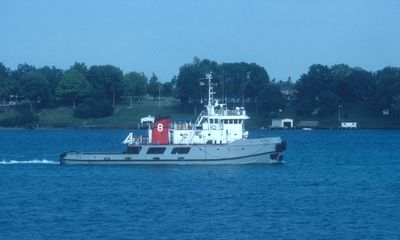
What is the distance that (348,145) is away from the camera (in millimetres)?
125688

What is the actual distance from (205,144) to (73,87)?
360 ft

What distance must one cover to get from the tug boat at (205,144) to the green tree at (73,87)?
106543 mm

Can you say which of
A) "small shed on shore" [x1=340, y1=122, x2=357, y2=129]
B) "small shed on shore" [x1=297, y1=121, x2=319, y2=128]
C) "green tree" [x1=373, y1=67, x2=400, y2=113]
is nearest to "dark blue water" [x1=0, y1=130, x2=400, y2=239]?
"green tree" [x1=373, y1=67, x2=400, y2=113]

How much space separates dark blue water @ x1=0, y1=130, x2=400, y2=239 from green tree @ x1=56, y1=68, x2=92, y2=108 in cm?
9394

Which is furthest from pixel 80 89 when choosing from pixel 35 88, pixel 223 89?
pixel 223 89

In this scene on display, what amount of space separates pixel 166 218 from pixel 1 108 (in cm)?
14533

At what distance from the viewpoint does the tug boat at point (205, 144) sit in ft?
254

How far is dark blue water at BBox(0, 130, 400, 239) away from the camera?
47.7 m

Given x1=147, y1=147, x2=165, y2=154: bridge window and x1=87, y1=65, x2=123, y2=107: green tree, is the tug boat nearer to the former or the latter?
x1=147, y1=147, x2=165, y2=154: bridge window

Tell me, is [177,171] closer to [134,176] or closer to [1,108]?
[134,176]

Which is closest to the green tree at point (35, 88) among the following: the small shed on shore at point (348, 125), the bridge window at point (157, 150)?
the small shed on shore at point (348, 125)

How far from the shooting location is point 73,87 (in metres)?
185

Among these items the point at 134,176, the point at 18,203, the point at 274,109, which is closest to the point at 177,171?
the point at 134,176

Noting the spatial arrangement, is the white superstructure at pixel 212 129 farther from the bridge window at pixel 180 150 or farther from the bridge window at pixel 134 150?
the bridge window at pixel 134 150
